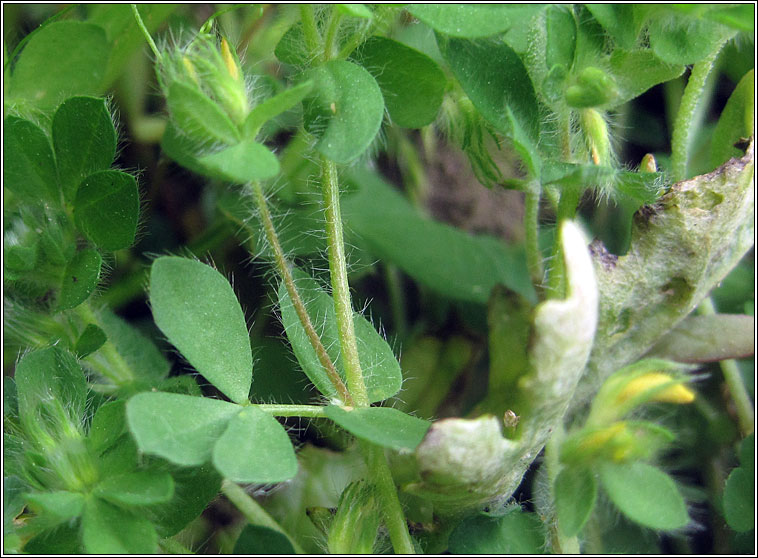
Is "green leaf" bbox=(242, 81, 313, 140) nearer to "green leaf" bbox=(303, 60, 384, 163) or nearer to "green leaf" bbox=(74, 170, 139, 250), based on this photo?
"green leaf" bbox=(303, 60, 384, 163)

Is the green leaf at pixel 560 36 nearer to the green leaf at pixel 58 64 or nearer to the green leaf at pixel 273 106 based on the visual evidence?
the green leaf at pixel 273 106

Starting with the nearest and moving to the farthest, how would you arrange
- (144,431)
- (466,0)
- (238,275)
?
(144,431) < (466,0) < (238,275)

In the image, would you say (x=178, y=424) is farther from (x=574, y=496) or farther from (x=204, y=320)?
(x=574, y=496)

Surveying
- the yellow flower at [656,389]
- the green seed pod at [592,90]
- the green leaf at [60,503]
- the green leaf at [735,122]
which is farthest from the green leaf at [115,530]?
the green leaf at [735,122]

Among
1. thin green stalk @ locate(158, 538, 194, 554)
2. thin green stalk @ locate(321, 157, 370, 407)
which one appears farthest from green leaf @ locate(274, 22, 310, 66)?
thin green stalk @ locate(158, 538, 194, 554)

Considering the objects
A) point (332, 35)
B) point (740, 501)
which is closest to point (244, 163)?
point (332, 35)

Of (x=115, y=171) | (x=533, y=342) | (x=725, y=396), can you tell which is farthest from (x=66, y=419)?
(x=725, y=396)

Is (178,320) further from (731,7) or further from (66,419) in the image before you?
(731,7)
